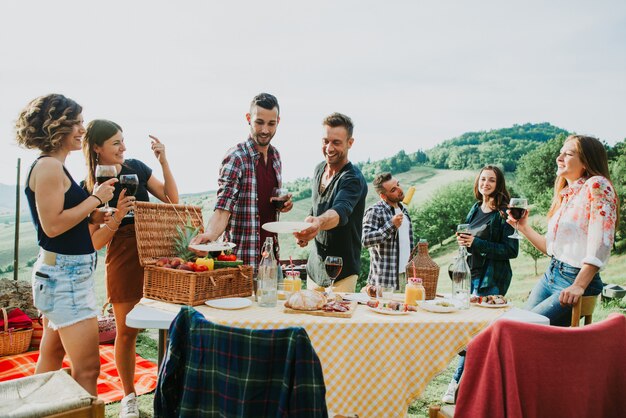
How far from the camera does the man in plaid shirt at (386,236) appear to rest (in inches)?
160

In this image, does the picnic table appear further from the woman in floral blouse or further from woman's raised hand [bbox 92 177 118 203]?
the woman in floral blouse

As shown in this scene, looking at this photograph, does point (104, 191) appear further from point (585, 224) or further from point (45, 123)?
point (585, 224)

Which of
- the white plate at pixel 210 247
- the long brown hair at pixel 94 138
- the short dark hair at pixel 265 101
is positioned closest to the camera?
the white plate at pixel 210 247

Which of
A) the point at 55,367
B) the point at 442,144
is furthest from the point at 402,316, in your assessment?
the point at 442,144

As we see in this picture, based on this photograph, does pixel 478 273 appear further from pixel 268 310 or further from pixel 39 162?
pixel 39 162

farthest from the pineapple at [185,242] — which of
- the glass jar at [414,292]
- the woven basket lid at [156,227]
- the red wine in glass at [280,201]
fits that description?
the glass jar at [414,292]

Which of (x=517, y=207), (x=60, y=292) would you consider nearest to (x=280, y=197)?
(x=60, y=292)

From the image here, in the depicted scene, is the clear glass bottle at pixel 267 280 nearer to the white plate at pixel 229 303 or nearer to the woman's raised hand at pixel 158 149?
the white plate at pixel 229 303

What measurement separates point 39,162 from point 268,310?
1.27 meters

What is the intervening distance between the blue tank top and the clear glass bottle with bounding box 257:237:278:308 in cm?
89

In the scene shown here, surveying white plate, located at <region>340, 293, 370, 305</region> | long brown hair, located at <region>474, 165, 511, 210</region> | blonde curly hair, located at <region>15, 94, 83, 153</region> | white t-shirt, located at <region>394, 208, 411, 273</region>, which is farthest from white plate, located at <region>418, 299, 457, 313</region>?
blonde curly hair, located at <region>15, 94, 83, 153</region>

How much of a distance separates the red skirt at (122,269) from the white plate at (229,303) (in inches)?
42.6

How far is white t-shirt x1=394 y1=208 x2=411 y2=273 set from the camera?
4.20 meters

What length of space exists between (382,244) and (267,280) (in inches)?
78.4
